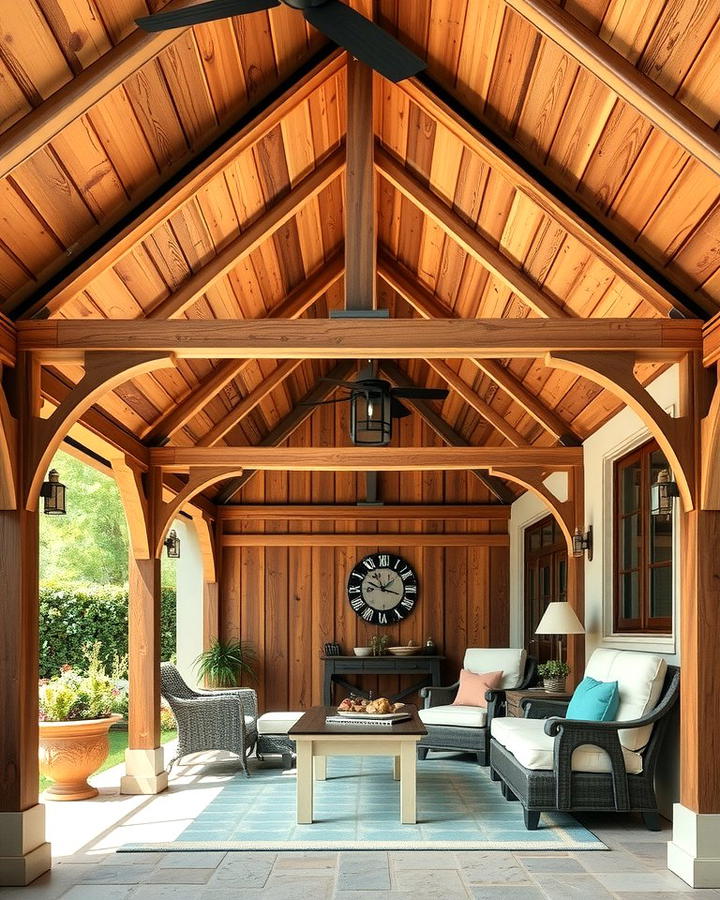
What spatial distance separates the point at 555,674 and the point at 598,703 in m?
1.89

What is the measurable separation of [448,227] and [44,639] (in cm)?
796

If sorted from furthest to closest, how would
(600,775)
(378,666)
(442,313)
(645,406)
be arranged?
1. (378,666)
2. (442,313)
3. (600,775)
4. (645,406)

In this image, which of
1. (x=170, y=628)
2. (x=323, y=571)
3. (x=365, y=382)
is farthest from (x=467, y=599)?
(x=365, y=382)

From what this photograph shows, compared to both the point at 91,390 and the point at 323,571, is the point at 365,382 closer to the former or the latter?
the point at 91,390

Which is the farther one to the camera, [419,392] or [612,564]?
[612,564]

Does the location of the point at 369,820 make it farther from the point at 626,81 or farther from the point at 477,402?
the point at 626,81

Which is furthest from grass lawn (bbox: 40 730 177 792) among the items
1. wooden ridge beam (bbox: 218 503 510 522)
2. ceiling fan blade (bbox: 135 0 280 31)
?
ceiling fan blade (bbox: 135 0 280 31)

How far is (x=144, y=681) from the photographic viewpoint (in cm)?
781

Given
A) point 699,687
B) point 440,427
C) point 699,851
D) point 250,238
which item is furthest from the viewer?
point 440,427

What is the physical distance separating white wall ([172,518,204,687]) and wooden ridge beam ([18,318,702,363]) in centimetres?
639

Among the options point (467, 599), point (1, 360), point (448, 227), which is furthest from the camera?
point (467, 599)

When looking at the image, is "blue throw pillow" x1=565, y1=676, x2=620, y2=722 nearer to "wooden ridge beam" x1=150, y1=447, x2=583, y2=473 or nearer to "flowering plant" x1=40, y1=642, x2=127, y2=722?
"wooden ridge beam" x1=150, y1=447, x2=583, y2=473

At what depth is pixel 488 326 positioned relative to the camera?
5332 mm

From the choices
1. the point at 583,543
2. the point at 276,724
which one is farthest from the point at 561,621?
the point at 276,724
